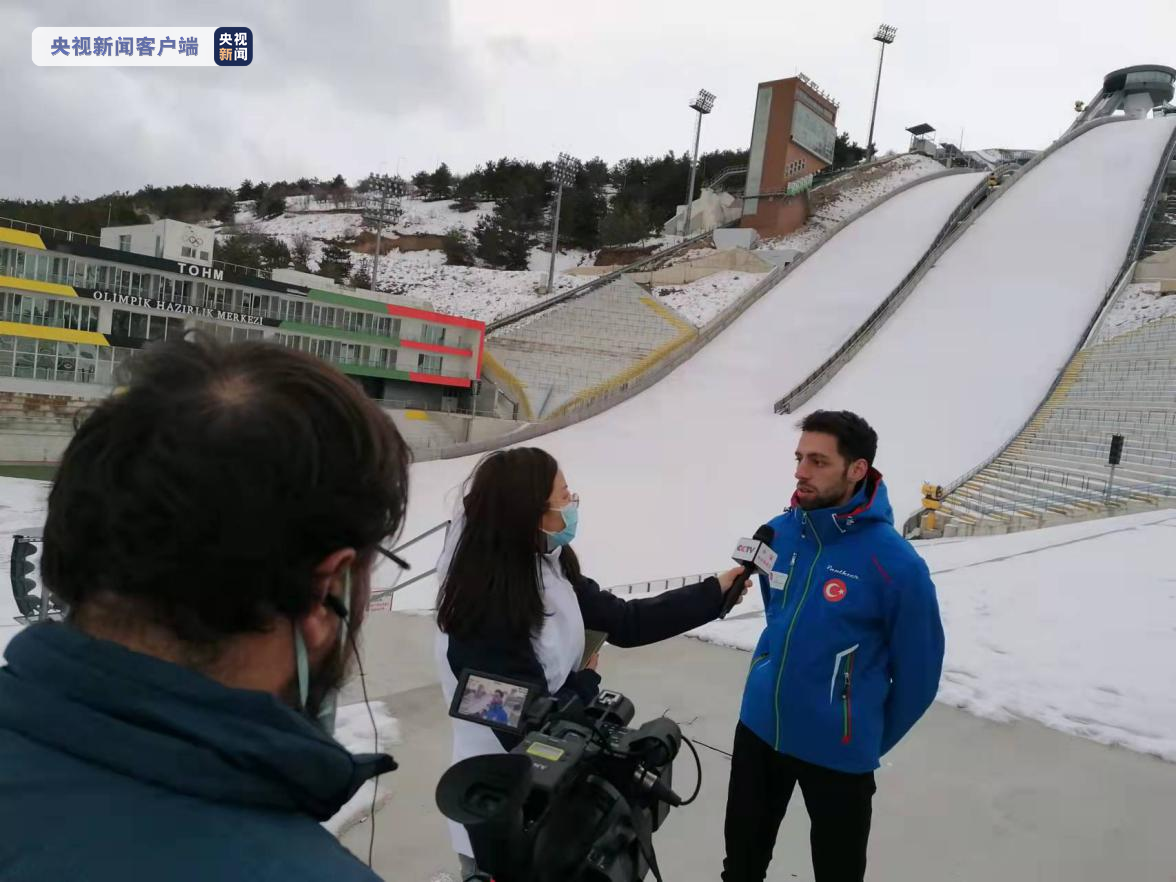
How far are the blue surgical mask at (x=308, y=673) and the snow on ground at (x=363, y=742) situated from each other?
2211 mm

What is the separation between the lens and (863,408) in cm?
1802

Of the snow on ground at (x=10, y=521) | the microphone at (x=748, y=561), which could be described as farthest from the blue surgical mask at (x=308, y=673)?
A: the snow on ground at (x=10, y=521)

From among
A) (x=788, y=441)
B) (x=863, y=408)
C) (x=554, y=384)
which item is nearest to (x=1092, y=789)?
(x=788, y=441)

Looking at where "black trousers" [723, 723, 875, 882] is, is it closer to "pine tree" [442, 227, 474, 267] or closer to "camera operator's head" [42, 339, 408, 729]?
"camera operator's head" [42, 339, 408, 729]

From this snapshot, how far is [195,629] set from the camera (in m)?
0.74

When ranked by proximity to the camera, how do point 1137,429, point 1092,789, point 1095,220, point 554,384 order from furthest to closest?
point 1095,220 → point 554,384 → point 1137,429 → point 1092,789

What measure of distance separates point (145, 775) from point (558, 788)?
0.63 m

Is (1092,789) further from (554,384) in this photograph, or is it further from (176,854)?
(554,384)

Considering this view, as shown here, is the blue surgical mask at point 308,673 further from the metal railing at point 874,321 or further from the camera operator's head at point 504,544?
the metal railing at point 874,321

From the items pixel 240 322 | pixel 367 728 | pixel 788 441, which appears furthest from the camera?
pixel 240 322

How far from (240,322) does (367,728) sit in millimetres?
23776

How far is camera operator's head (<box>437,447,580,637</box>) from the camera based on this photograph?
6.35ft

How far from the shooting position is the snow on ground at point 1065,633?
4398 mm

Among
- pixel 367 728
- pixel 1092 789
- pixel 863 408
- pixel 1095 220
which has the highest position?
pixel 1095 220
